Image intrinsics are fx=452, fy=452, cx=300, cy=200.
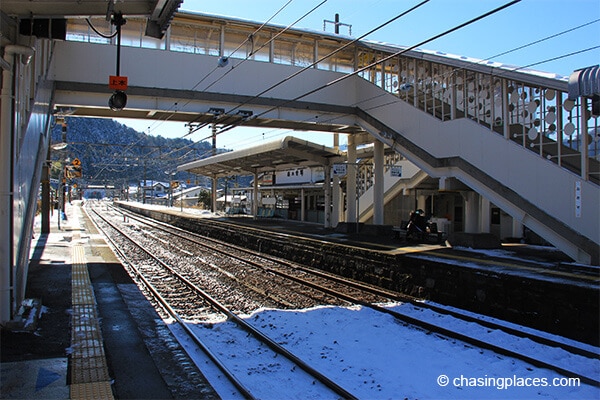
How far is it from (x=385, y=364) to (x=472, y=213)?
8.95 meters

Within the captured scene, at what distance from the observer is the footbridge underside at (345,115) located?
33.2 feet

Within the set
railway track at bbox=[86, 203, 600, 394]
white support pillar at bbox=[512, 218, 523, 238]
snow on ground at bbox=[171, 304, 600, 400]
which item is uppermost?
white support pillar at bbox=[512, 218, 523, 238]

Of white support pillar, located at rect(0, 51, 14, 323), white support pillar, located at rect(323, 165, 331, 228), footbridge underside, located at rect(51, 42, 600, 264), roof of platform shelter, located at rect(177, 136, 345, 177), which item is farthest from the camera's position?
white support pillar, located at rect(323, 165, 331, 228)

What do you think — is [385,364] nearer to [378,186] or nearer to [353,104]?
[378,186]

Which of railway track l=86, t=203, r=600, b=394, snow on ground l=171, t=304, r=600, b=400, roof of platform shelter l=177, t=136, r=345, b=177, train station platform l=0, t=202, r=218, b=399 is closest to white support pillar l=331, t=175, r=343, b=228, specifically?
roof of platform shelter l=177, t=136, r=345, b=177

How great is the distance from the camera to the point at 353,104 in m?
18.2

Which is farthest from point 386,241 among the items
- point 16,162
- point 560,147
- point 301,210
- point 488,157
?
point 301,210

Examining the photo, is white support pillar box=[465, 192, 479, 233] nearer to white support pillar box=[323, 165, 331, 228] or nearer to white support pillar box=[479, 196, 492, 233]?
white support pillar box=[479, 196, 492, 233]

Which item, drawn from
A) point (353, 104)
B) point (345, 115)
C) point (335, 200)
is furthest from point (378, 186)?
point (335, 200)

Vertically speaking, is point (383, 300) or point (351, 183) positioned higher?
point (351, 183)

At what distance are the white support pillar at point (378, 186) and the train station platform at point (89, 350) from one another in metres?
11.0

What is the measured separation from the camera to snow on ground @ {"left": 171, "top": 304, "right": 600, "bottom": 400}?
17.3 feet

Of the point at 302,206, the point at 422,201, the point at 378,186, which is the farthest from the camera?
the point at 302,206

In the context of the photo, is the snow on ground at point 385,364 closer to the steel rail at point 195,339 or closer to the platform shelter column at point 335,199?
the steel rail at point 195,339
